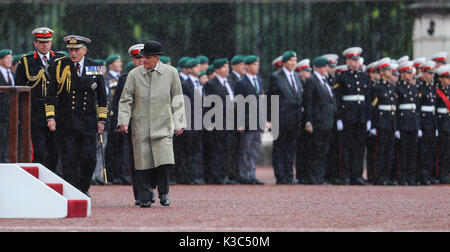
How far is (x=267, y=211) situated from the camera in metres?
11.4

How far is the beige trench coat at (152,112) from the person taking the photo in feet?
38.7

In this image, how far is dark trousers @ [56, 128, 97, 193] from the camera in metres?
12.3

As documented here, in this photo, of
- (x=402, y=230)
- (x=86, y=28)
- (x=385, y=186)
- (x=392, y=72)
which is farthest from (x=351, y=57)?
(x=402, y=230)

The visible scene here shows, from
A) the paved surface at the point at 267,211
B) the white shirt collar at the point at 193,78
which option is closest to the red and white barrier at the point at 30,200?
the paved surface at the point at 267,211

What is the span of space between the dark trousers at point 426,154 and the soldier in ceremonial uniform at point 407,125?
260 millimetres

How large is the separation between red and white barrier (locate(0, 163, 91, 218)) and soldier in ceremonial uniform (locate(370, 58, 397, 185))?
25.1 feet

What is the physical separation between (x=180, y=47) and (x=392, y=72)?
17.0 feet

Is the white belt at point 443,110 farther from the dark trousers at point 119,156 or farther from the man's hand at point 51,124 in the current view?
the man's hand at point 51,124

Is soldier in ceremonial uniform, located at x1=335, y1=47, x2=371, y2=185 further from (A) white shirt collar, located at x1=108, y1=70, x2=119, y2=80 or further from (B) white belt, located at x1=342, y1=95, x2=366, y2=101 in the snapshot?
(A) white shirt collar, located at x1=108, y1=70, x2=119, y2=80

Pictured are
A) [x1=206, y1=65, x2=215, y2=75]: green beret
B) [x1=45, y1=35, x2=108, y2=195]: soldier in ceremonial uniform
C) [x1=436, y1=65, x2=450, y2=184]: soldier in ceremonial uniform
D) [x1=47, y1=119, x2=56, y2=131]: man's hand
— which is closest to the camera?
[x1=47, y1=119, x2=56, y2=131]: man's hand

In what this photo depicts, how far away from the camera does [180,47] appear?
21422mm

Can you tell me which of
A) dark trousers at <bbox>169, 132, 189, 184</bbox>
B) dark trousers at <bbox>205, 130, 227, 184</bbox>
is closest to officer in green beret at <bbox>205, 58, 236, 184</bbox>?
dark trousers at <bbox>205, 130, 227, 184</bbox>

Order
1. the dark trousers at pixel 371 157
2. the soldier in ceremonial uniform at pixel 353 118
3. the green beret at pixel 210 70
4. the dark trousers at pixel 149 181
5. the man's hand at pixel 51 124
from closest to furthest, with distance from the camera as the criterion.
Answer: the dark trousers at pixel 149 181
the man's hand at pixel 51 124
the soldier in ceremonial uniform at pixel 353 118
the dark trousers at pixel 371 157
the green beret at pixel 210 70

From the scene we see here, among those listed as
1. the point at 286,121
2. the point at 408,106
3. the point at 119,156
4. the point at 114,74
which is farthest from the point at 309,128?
the point at 114,74
